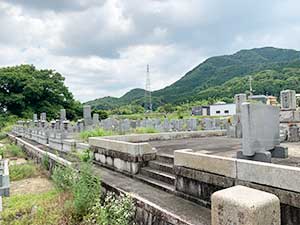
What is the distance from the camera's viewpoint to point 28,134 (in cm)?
2036

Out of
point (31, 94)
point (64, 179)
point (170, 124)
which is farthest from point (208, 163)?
point (31, 94)

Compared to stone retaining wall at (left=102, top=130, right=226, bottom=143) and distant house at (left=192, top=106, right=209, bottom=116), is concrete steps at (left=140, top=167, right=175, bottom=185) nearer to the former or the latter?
stone retaining wall at (left=102, top=130, right=226, bottom=143)

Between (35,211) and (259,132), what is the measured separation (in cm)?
494

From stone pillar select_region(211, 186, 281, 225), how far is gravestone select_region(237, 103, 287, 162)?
1.67 meters

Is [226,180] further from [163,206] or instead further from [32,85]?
[32,85]

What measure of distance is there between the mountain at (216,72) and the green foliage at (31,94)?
1895 inches

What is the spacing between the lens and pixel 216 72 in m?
110

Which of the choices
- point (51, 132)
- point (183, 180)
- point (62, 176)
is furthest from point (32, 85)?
point (183, 180)

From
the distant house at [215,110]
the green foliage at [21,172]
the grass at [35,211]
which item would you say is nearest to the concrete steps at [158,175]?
the grass at [35,211]

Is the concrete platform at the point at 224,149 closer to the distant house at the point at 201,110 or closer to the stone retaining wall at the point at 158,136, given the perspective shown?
the stone retaining wall at the point at 158,136

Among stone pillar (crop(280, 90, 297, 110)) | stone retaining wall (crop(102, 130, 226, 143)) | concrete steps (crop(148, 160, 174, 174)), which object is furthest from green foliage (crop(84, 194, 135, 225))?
stone pillar (crop(280, 90, 297, 110))

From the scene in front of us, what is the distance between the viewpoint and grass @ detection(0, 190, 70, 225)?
5.05 meters

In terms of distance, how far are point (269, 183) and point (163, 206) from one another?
5.20ft

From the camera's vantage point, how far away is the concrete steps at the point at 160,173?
4887 millimetres
